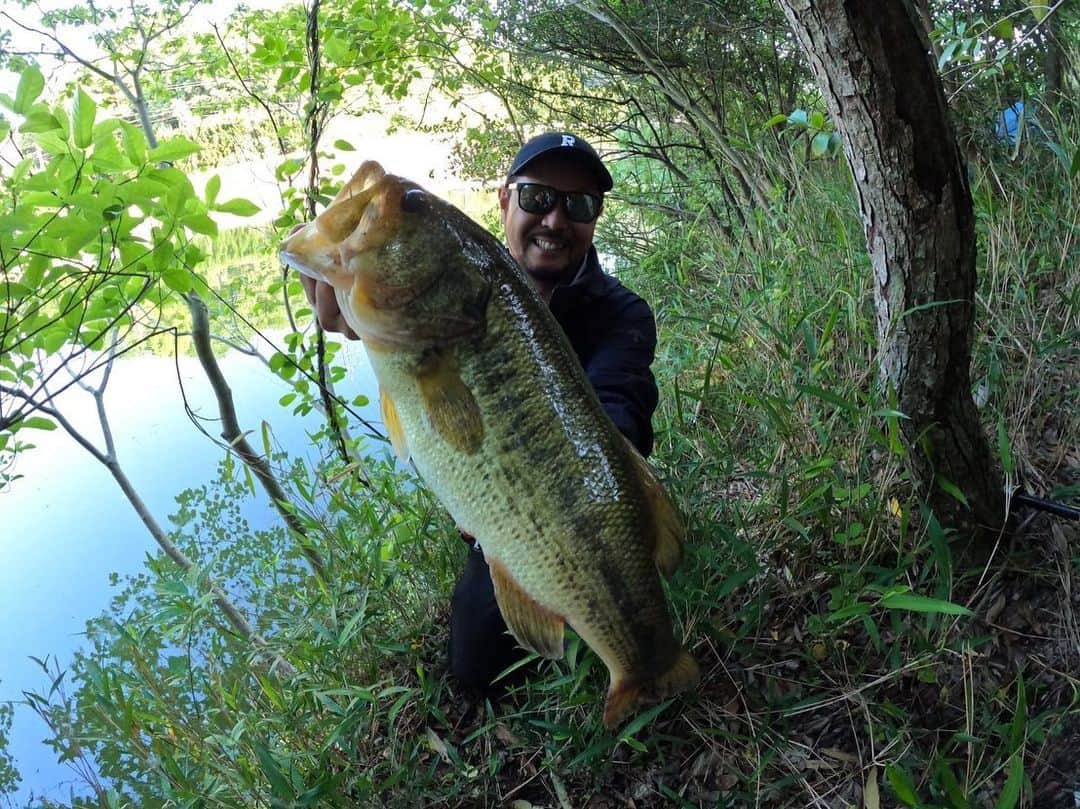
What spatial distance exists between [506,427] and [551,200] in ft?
4.51

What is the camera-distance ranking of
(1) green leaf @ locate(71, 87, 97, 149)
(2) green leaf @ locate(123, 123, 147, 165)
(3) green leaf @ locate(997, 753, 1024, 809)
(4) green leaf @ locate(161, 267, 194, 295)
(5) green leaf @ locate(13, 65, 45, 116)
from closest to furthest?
(3) green leaf @ locate(997, 753, 1024, 809)
(5) green leaf @ locate(13, 65, 45, 116)
(1) green leaf @ locate(71, 87, 97, 149)
(2) green leaf @ locate(123, 123, 147, 165)
(4) green leaf @ locate(161, 267, 194, 295)

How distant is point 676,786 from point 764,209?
3576mm

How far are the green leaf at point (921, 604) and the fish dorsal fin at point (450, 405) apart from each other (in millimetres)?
1275

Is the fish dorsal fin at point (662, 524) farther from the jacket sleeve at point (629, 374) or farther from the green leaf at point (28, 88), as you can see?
the green leaf at point (28, 88)

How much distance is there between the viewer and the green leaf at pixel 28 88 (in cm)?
188

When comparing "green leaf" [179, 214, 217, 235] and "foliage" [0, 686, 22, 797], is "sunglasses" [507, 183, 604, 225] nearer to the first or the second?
"green leaf" [179, 214, 217, 235]

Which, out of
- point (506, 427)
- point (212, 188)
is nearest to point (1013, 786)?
point (506, 427)

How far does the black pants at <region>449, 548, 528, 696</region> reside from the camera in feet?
8.27

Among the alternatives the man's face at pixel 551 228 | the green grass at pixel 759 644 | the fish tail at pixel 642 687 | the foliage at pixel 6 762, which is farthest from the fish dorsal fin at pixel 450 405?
the foliage at pixel 6 762

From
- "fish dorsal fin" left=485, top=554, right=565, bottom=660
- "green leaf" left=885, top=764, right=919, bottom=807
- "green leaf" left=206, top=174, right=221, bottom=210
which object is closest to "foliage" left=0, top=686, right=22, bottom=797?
"green leaf" left=206, top=174, right=221, bottom=210

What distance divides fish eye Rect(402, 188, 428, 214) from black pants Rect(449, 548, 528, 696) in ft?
4.69

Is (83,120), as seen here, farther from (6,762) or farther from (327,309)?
(6,762)

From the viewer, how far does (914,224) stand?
193 cm

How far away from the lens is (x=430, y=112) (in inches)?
298
